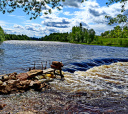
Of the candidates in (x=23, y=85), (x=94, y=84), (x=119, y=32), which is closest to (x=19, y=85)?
(x=23, y=85)

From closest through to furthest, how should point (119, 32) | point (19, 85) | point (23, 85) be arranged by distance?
point (119, 32) < point (19, 85) < point (23, 85)

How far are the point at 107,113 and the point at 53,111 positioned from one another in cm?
317

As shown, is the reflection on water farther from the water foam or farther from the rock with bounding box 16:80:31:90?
the rock with bounding box 16:80:31:90

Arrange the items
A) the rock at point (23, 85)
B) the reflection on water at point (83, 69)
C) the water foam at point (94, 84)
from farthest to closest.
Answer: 1. the reflection on water at point (83, 69)
2. the water foam at point (94, 84)
3. the rock at point (23, 85)

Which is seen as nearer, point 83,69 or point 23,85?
point 23,85

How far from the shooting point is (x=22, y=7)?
7039 mm

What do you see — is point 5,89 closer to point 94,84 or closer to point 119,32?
point 94,84

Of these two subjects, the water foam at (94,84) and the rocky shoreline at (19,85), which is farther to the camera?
the water foam at (94,84)

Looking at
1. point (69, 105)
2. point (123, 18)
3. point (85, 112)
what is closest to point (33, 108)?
point (69, 105)

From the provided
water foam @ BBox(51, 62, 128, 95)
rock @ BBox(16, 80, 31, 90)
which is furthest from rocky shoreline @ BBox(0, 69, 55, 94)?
water foam @ BBox(51, 62, 128, 95)

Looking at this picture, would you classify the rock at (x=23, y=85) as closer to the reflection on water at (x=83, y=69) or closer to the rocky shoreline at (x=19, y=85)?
the rocky shoreline at (x=19, y=85)

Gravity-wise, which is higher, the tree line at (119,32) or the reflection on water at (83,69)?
the tree line at (119,32)

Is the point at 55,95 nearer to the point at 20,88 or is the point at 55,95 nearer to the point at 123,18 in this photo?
the point at 20,88

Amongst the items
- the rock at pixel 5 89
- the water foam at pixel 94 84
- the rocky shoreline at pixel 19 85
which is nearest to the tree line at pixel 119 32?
the water foam at pixel 94 84
